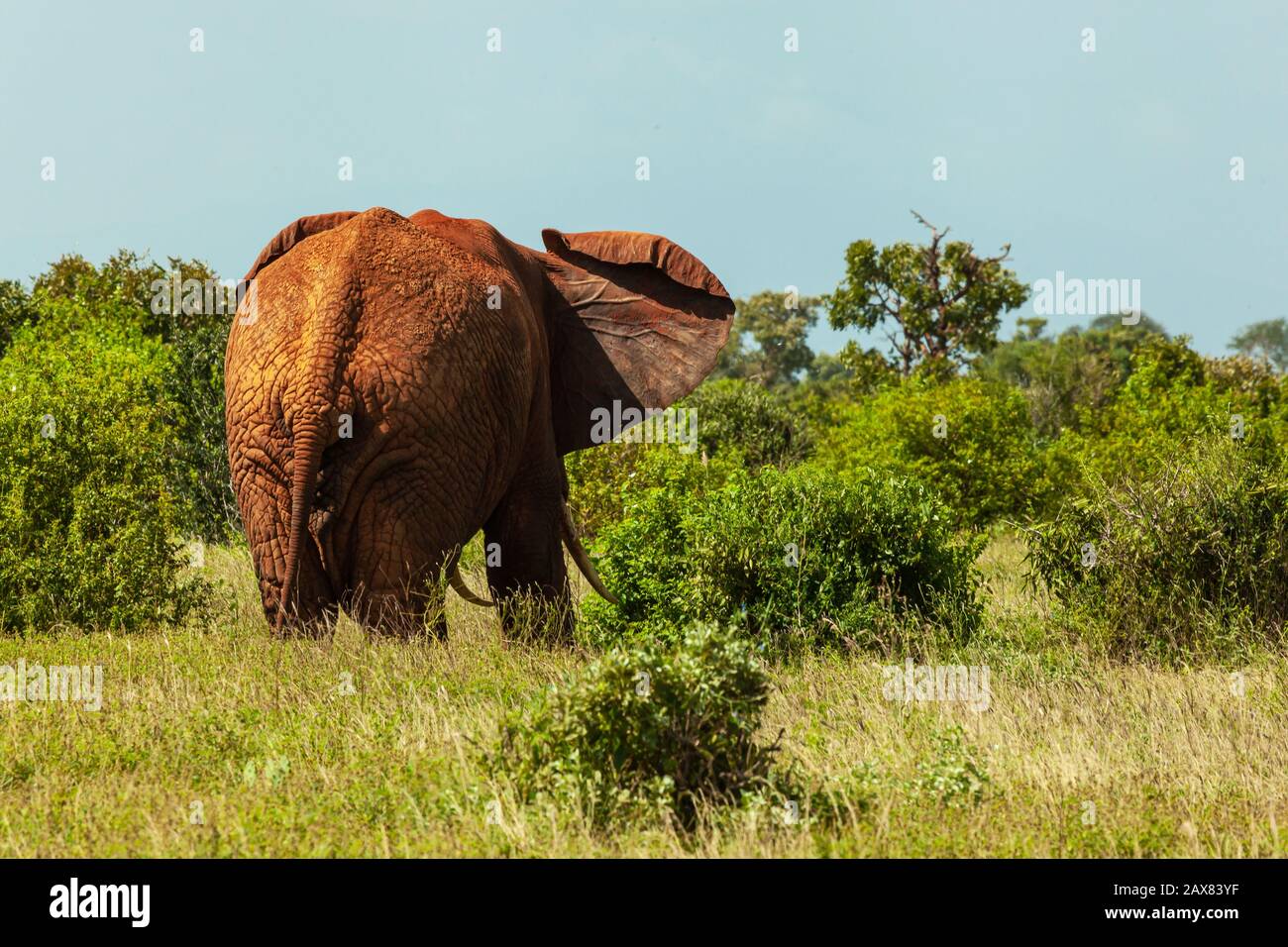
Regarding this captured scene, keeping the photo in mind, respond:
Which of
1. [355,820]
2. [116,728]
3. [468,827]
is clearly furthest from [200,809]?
[116,728]

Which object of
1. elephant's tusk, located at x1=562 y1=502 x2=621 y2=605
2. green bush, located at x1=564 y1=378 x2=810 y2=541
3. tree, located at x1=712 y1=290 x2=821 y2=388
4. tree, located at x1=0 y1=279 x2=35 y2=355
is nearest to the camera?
elephant's tusk, located at x1=562 y1=502 x2=621 y2=605

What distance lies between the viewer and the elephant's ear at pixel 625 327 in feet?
37.6

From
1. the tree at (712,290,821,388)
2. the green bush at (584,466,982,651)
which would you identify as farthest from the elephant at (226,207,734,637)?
the tree at (712,290,821,388)

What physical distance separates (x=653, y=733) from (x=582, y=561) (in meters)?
5.44

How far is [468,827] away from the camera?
19.2 feet

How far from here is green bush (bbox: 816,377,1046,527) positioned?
20062 mm

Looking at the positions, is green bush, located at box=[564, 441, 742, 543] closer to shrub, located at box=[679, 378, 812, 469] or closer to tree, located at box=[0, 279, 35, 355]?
shrub, located at box=[679, 378, 812, 469]

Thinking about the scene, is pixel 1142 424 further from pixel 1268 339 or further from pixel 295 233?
pixel 1268 339

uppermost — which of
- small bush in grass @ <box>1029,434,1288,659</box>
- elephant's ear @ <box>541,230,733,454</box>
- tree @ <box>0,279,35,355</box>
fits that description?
tree @ <box>0,279,35,355</box>

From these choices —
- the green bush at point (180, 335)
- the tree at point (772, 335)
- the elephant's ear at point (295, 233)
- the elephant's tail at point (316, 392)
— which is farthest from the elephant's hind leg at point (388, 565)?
the tree at point (772, 335)

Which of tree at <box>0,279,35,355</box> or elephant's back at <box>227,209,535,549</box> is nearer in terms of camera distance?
elephant's back at <box>227,209,535,549</box>

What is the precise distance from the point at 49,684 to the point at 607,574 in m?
4.33

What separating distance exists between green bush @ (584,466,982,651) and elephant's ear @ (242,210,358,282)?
341 cm

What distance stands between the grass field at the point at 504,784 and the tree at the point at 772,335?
7244 centimetres
